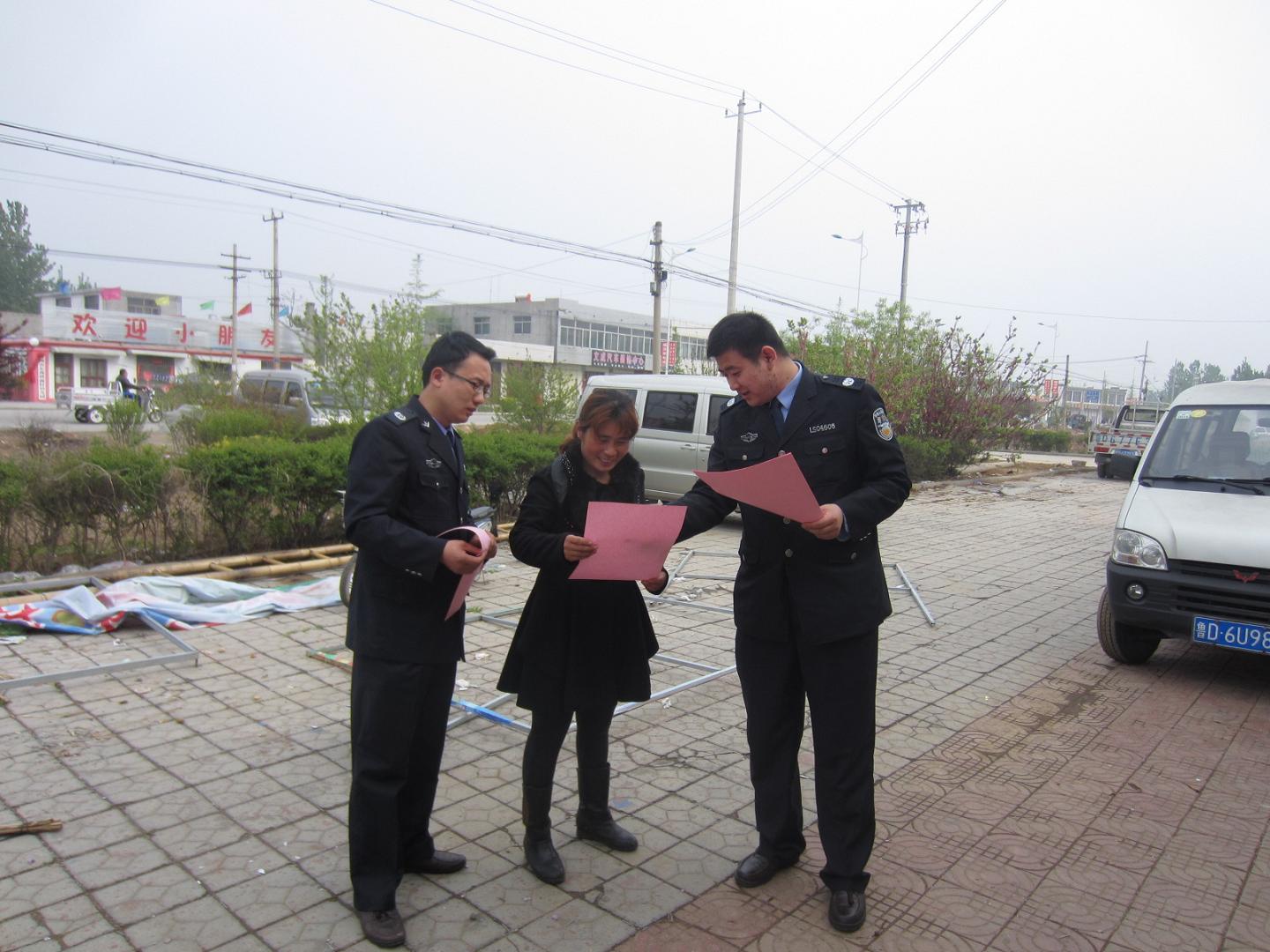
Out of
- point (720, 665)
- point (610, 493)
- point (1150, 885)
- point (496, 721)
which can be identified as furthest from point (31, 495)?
point (1150, 885)

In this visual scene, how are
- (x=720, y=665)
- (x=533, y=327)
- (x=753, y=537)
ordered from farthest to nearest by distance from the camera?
1. (x=533, y=327)
2. (x=720, y=665)
3. (x=753, y=537)

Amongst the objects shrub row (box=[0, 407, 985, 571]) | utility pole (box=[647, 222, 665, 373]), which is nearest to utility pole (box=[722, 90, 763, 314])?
utility pole (box=[647, 222, 665, 373])

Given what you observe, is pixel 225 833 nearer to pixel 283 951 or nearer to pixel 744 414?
pixel 283 951

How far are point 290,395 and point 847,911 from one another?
20.1 m

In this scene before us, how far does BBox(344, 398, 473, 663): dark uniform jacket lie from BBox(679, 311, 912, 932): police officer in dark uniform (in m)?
0.85

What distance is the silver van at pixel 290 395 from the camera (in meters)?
17.1

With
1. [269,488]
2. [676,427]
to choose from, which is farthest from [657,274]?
[269,488]

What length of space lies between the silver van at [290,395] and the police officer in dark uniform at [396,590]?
14.6 m

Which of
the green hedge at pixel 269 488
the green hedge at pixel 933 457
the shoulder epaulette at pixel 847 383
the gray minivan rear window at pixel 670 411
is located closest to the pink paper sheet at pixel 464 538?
the shoulder epaulette at pixel 847 383

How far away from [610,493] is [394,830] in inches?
49.6

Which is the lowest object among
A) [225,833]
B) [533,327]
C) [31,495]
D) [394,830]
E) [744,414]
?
[225,833]

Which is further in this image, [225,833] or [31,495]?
[31,495]

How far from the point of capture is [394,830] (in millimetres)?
2723

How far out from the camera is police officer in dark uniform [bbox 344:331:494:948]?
2.59 m
